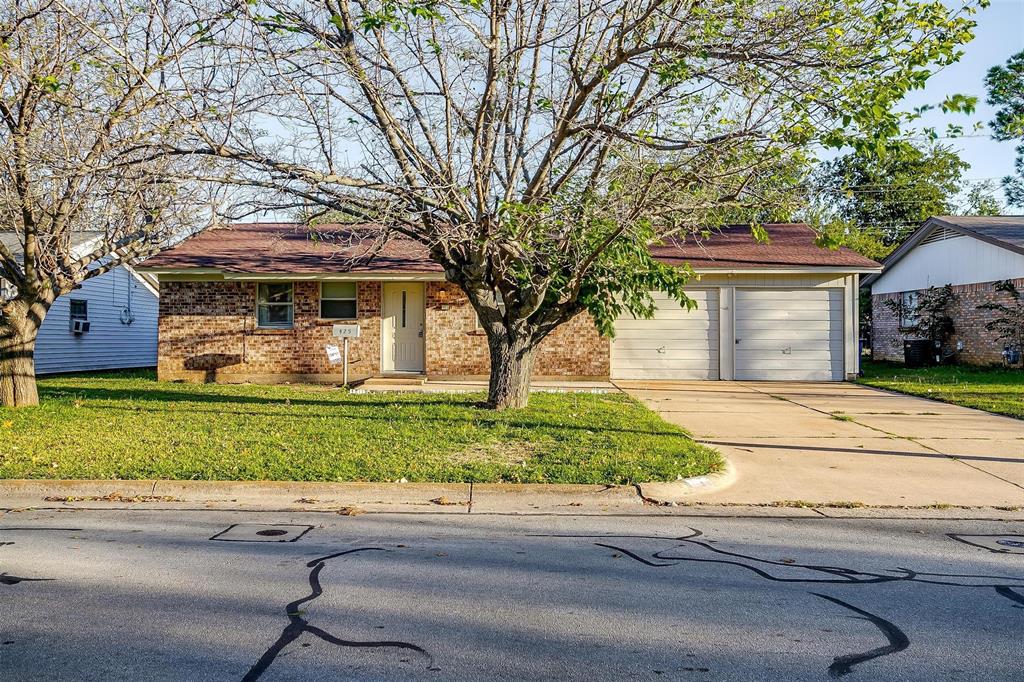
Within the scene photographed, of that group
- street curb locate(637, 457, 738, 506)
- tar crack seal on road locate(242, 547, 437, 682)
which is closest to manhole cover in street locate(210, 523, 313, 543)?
tar crack seal on road locate(242, 547, 437, 682)

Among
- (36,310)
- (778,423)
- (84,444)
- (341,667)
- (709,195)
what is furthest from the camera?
(36,310)

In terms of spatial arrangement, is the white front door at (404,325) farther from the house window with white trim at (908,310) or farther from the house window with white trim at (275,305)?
the house window with white trim at (908,310)

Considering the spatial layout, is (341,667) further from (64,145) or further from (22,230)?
(22,230)

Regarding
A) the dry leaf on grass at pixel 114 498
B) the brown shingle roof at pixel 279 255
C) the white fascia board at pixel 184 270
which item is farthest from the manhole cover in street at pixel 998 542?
the white fascia board at pixel 184 270

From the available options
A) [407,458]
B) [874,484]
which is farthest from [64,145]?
[874,484]

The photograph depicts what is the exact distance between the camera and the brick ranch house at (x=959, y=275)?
75.2 ft

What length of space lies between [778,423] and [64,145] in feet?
36.0

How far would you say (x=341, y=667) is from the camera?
3865 mm

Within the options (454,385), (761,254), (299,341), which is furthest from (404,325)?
(761,254)

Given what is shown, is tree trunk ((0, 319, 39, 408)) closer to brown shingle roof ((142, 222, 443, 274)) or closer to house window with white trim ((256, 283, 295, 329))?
brown shingle roof ((142, 222, 443, 274))

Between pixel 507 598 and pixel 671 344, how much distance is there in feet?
52.1

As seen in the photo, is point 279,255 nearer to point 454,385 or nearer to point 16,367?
point 454,385

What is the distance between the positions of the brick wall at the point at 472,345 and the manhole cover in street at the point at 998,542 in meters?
12.8

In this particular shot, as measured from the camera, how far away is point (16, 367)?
13344 millimetres
